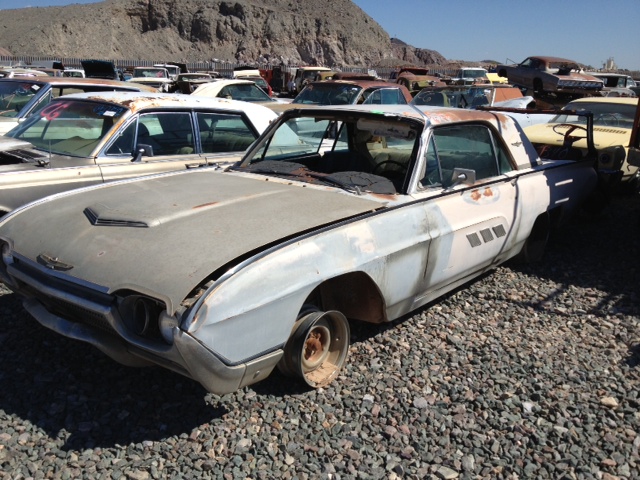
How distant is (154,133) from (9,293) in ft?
6.79

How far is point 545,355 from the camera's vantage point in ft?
12.1

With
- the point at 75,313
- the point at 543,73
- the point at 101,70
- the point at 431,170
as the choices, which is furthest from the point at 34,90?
the point at 543,73

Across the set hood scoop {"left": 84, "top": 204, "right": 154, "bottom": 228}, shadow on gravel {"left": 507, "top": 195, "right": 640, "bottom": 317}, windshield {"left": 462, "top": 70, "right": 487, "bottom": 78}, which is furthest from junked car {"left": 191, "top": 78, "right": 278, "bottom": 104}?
windshield {"left": 462, "top": 70, "right": 487, "bottom": 78}

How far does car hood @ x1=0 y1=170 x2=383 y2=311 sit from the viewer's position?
270 cm

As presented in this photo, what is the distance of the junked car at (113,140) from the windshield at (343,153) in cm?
130

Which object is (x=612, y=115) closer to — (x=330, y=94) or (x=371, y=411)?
(x=330, y=94)

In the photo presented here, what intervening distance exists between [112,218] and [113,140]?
240cm

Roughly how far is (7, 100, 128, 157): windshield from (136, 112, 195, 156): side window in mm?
260

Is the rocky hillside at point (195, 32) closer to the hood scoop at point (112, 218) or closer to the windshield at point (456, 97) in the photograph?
the windshield at point (456, 97)

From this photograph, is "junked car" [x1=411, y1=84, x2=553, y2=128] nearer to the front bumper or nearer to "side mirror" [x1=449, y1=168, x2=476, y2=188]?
"side mirror" [x1=449, y1=168, x2=476, y2=188]

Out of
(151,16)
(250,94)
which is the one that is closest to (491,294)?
(250,94)

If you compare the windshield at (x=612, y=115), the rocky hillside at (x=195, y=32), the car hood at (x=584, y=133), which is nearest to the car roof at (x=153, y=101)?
the car hood at (x=584, y=133)

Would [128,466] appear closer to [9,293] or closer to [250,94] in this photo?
[9,293]

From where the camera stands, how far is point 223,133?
611cm
